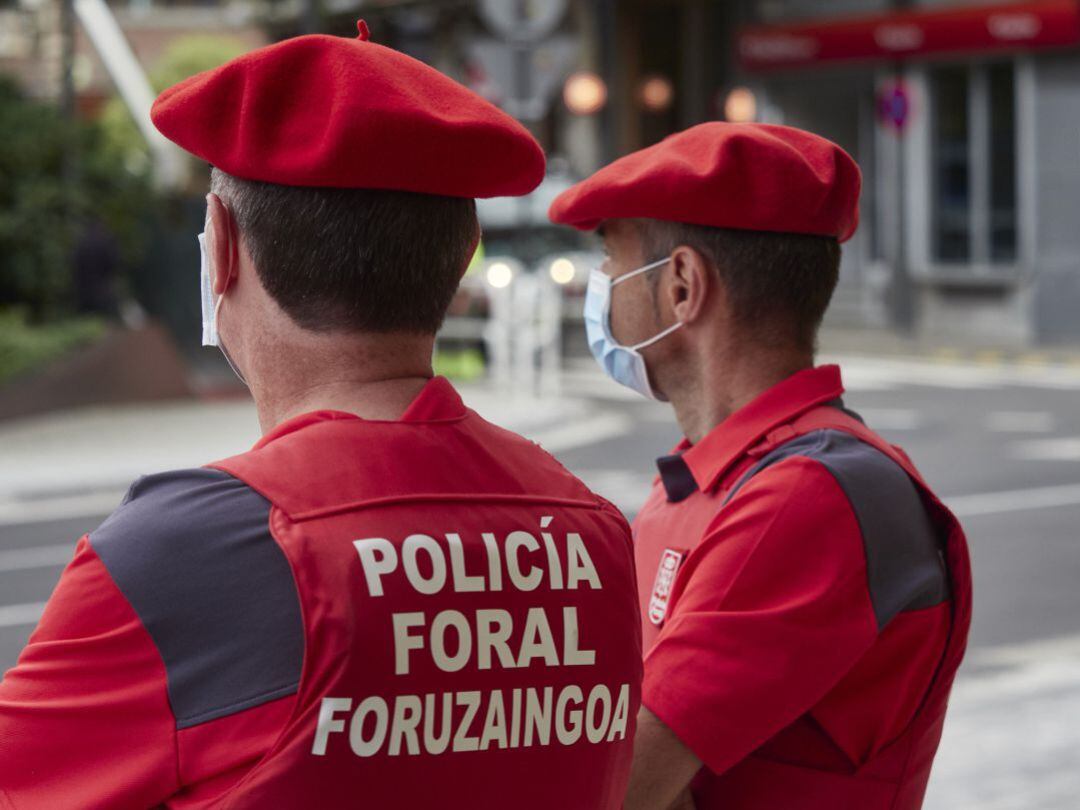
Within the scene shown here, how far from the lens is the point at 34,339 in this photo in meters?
17.0

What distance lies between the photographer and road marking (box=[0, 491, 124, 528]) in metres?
11.8

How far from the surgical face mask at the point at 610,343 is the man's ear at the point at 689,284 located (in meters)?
0.04

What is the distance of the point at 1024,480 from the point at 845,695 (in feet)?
36.3

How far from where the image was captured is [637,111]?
3825 cm

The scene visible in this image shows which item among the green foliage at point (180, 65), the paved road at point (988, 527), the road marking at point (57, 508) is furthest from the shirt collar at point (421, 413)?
the green foliage at point (180, 65)

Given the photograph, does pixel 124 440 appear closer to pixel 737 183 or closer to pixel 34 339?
pixel 34 339

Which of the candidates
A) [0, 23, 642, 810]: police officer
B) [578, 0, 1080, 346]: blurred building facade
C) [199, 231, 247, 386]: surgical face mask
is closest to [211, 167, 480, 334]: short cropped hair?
[0, 23, 642, 810]: police officer

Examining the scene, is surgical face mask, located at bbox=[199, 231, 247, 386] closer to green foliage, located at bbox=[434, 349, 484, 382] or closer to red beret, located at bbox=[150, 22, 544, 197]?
red beret, located at bbox=[150, 22, 544, 197]

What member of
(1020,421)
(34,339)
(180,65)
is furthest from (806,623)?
(180,65)

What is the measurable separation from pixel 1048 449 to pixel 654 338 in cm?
1262

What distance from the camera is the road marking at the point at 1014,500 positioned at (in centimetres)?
1154

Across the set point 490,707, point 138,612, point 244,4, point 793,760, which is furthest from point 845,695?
point 244,4

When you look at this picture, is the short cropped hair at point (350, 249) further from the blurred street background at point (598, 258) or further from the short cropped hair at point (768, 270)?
the blurred street background at point (598, 258)

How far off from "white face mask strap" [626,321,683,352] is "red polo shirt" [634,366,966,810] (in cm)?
30
